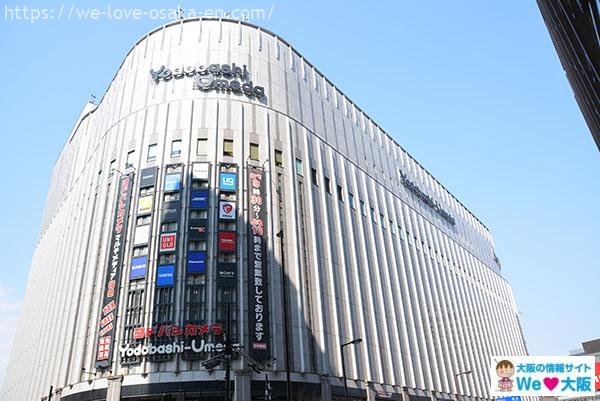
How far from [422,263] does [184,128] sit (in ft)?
141

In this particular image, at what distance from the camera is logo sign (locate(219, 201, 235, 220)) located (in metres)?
38.9

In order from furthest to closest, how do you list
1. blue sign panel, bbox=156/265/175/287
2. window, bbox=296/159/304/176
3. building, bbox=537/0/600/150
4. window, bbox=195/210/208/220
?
window, bbox=296/159/304/176, window, bbox=195/210/208/220, blue sign panel, bbox=156/265/175/287, building, bbox=537/0/600/150

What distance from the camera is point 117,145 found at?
45.5 m

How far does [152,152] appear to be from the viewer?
42688 mm

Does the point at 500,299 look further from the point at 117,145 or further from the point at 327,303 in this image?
the point at 117,145

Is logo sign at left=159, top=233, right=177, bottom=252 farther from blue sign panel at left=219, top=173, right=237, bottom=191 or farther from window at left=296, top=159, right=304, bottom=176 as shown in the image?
window at left=296, top=159, right=304, bottom=176

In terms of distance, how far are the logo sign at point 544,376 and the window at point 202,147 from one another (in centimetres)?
3674

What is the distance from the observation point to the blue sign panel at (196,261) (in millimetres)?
36188

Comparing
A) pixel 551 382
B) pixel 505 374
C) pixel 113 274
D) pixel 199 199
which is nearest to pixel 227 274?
pixel 199 199

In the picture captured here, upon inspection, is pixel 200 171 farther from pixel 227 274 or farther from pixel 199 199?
pixel 227 274

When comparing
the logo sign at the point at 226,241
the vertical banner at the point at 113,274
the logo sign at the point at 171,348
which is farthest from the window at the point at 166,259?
the logo sign at the point at 171,348

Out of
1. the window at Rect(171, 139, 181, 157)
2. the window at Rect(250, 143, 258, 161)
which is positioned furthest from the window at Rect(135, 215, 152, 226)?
the window at Rect(250, 143, 258, 161)

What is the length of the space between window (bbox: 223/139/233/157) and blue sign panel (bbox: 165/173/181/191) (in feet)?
17.0

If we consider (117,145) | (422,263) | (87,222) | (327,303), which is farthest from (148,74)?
(422,263)
